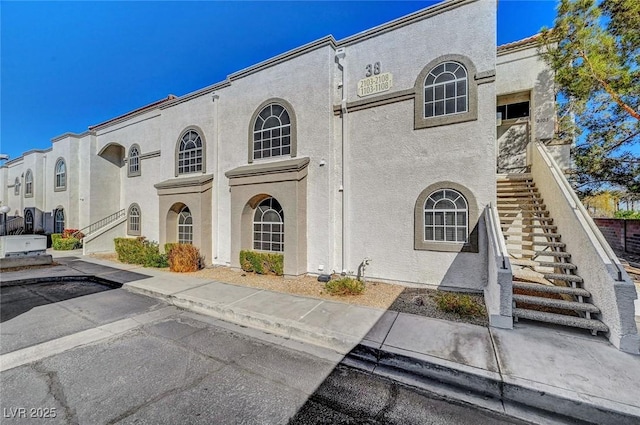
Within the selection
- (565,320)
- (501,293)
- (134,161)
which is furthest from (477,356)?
(134,161)

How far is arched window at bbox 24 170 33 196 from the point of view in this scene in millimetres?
23531

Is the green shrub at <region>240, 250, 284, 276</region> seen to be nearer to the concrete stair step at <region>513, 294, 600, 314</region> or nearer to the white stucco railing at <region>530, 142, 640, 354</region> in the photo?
the concrete stair step at <region>513, 294, 600, 314</region>

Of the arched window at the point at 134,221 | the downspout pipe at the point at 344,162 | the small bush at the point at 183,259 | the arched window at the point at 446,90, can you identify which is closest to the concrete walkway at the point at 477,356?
the downspout pipe at the point at 344,162

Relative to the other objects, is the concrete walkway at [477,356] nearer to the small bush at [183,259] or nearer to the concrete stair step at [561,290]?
the concrete stair step at [561,290]

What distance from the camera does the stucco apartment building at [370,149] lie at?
750cm

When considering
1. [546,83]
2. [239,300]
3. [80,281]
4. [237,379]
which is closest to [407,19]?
[546,83]

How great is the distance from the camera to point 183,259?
10359 mm

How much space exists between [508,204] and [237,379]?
9.34 meters

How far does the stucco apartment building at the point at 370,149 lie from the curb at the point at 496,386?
199cm

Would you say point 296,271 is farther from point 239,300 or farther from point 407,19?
point 407,19

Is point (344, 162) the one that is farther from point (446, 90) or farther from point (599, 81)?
point (599, 81)

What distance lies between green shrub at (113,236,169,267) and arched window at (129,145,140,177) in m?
5.26

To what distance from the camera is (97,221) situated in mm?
17484

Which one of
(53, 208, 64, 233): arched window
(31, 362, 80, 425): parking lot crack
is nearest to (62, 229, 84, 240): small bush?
(53, 208, 64, 233): arched window
